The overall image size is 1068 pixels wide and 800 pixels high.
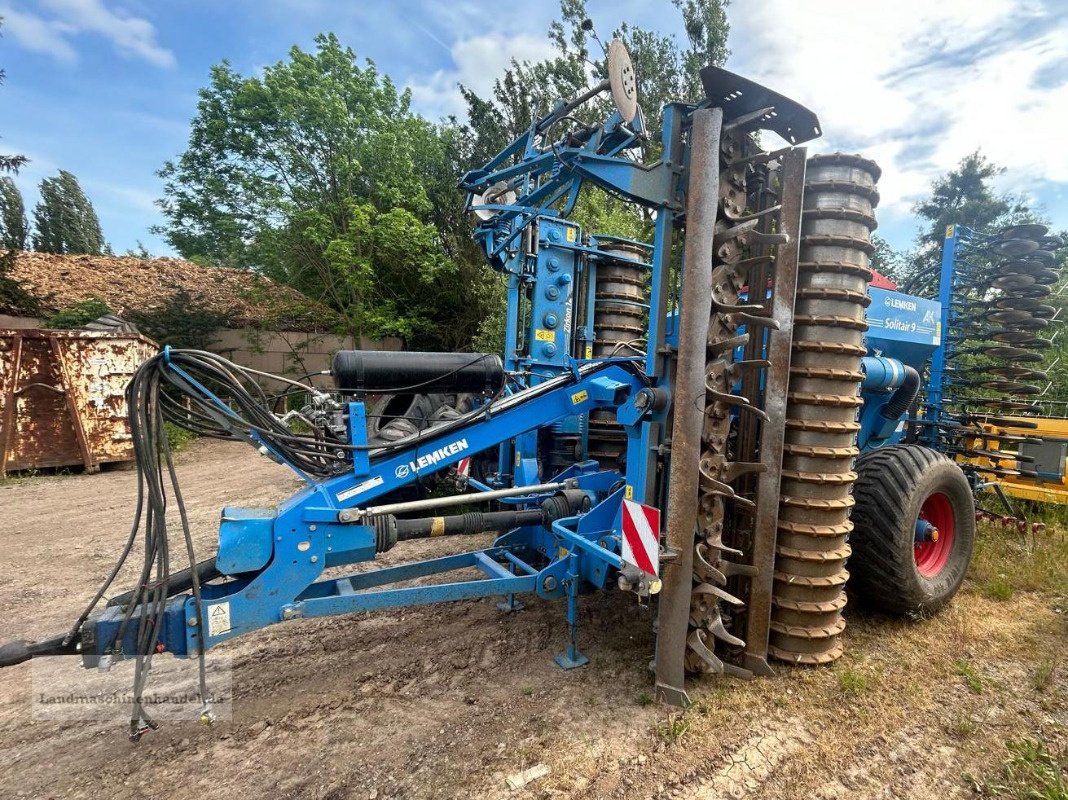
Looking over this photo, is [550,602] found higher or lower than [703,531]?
lower

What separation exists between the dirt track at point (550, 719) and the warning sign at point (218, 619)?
0.58 metres

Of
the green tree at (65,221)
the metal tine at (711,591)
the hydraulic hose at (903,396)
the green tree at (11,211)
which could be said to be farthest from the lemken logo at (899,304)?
the green tree at (65,221)

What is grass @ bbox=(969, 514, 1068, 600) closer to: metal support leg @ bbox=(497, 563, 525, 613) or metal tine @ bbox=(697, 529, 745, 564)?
metal tine @ bbox=(697, 529, 745, 564)

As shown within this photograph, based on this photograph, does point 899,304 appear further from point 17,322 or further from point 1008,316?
point 17,322

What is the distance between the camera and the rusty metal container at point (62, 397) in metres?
8.52

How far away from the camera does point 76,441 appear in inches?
355

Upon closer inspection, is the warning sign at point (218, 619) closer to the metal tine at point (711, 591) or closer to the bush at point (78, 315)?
the metal tine at point (711, 591)

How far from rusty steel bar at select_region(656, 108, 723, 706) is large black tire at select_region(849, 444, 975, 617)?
1.47 metres

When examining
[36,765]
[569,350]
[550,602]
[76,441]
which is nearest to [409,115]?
[76,441]

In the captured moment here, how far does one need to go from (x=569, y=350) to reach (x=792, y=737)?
350 centimetres

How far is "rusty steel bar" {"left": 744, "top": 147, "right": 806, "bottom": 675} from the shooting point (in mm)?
3012

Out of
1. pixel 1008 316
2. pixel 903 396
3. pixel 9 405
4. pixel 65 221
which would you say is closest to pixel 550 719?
pixel 903 396

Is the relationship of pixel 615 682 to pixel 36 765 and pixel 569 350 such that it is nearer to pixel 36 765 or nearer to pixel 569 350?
pixel 36 765

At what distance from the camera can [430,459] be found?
291 centimetres
